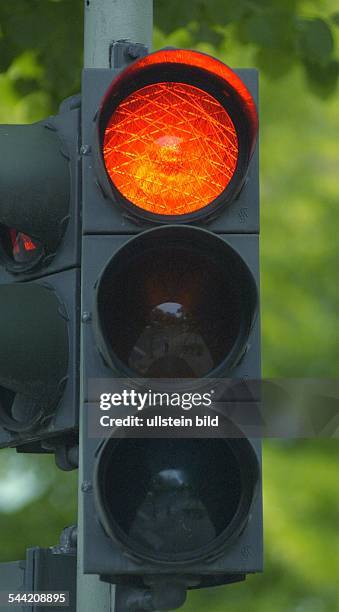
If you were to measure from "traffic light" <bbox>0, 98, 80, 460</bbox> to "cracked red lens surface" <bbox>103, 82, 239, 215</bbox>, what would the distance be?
12.1 inches

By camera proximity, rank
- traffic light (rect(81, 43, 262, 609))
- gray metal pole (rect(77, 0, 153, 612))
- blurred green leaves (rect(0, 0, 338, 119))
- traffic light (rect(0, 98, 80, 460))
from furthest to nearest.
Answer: blurred green leaves (rect(0, 0, 338, 119)), gray metal pole (rect(77, 0, 153, 612)), traffic light (rect(0, 98, 80, 460)), traffic light (rect(81, 43, 262, 609))

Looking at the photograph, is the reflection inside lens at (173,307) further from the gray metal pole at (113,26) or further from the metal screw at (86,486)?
the gray metal pole at (113,26)

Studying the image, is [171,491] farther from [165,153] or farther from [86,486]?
[165,153]

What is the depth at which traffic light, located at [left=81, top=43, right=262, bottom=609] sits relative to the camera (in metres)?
3.41

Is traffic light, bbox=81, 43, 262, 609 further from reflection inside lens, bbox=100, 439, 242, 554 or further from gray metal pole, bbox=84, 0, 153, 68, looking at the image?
gray metal pole, bbox=84, 0, 153, 68

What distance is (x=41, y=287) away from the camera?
3.90 m

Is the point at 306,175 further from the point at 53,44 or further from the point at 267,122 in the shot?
the point at 53,44

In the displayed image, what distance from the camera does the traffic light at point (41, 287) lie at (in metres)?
3.74

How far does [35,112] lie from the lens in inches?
288

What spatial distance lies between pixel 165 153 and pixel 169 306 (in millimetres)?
370

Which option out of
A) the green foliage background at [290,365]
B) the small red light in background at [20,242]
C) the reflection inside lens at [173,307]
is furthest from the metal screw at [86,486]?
the green foliage background at [290,365]

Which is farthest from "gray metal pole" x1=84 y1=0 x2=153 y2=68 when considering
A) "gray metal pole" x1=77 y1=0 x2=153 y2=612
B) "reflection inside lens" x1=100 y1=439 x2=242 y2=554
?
"reflection inside lens" x1=100 y1=439 x2=242 y2=554

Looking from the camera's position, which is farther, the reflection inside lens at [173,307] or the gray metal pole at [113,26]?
the gray metal pole at [113,26]

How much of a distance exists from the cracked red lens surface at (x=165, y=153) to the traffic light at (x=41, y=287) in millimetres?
308
